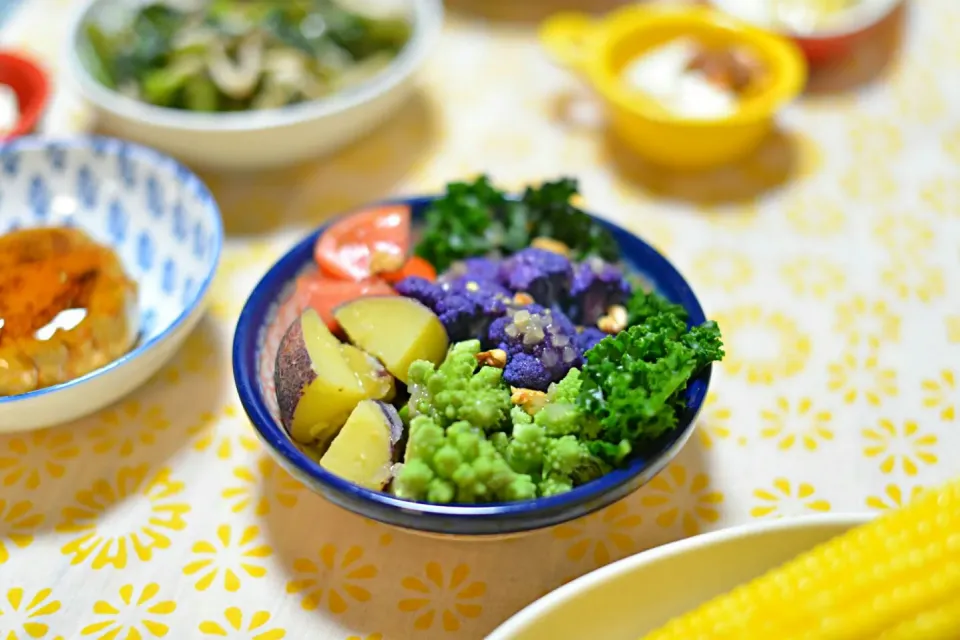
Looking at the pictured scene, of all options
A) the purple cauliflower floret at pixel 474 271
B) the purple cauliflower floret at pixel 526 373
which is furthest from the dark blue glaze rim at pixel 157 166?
the purple cauliflower floret at pixel 526 373

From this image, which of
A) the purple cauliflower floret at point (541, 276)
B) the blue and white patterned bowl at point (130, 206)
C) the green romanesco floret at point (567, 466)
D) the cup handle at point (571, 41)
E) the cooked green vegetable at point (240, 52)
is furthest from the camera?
the cup handle at point (571, 41)

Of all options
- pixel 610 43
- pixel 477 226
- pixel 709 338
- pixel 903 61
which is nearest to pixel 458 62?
pixel 610 43

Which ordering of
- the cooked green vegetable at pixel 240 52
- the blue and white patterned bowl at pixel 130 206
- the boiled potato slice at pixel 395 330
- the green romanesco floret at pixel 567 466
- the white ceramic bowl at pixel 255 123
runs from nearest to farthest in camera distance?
the green romanesco floret at pixel 567 466 → the boiled potato slice at pixel 395 330 → the blue and white patterned bowl at pixel 130 206 → the white ceramic bowl at pixel 255 123 → the cooked green vegetable at pixel 240 52

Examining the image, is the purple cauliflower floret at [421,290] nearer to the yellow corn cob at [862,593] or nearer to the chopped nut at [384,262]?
the chopped nut at [384,262]

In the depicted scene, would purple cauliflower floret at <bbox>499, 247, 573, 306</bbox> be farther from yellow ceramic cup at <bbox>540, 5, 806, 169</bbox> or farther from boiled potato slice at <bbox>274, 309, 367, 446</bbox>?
yellow ceramic cup at <bbox>540, 5, 806, 169</bbox>

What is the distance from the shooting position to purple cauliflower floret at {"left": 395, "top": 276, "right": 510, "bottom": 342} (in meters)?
0.99

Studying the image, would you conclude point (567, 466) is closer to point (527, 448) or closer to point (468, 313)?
point (527, 448)

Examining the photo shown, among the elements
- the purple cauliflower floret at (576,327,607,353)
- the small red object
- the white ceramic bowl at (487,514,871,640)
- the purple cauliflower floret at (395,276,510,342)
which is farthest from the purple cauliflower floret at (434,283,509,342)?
the small red object

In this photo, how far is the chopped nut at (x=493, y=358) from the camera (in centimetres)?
95

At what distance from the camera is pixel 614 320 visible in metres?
1.05

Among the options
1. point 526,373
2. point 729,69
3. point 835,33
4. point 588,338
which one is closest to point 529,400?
point 526,373

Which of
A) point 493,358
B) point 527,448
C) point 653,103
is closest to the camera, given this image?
point 527,448

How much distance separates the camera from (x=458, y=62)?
5.85 ft

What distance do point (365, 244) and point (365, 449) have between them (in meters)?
0.34
